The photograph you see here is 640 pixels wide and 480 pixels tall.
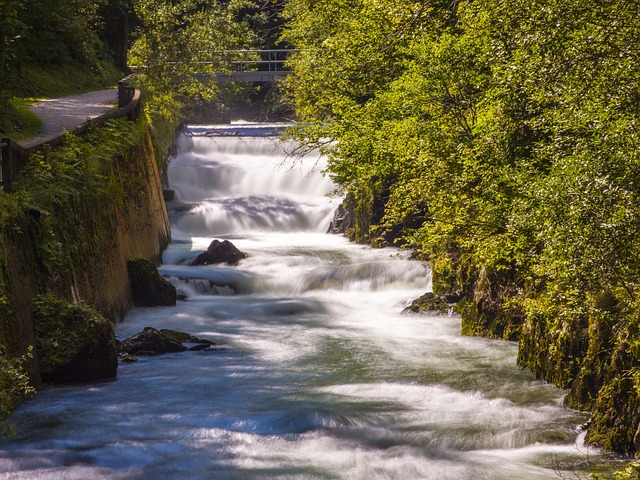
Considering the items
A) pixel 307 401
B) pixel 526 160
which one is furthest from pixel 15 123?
pixel 526 160

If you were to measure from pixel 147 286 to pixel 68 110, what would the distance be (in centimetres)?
825

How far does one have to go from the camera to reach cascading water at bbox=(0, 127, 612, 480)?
10.6m

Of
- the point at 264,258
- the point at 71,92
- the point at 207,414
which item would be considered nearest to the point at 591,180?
the point at 207,414

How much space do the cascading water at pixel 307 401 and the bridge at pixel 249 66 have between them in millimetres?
16081

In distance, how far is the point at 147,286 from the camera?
21109 millimetres

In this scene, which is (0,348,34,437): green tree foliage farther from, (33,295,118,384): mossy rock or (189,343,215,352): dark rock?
(189,343,215,352): dark rock

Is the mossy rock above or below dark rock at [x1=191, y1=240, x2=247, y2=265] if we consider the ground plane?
below

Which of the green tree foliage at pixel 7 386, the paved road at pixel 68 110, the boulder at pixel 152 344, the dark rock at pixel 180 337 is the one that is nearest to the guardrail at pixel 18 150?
the paved road at pixel 68 110

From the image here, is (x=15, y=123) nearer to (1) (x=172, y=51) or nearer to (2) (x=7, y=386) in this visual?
(2) (x=7, y=386)

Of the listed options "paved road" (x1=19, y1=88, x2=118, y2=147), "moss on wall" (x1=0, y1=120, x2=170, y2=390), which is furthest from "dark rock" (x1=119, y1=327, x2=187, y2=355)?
"paved road" (x1=19, y1=88, x2=118, y2=147)

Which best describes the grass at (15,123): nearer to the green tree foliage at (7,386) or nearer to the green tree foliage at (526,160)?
the green tree foliage at (526,160)

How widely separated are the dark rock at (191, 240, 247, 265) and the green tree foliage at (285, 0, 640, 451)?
416cm

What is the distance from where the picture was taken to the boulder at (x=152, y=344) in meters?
16.3

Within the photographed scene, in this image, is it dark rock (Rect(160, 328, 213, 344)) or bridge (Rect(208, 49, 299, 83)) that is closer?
dark rock (Rect(160, 328, 213, 344))
